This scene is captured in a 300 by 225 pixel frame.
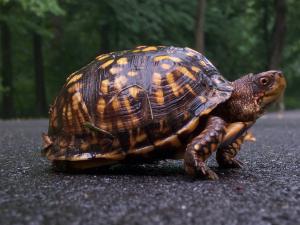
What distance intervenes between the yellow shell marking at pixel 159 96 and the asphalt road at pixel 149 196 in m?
0.51

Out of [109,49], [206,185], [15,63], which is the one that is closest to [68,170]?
A: [206,185]

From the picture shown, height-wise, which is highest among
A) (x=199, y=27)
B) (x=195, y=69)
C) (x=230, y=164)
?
(x=199, y=27)

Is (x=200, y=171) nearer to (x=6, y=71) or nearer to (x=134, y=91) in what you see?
(x=134, y=91)

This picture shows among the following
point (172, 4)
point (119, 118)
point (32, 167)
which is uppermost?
point (172, 4)

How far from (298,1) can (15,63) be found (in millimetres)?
15394

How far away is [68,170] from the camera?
3.58 metres

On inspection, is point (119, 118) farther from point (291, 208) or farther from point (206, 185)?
point (291, 208)

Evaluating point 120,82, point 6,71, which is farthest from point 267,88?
point 6,71

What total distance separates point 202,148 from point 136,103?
0.57 m

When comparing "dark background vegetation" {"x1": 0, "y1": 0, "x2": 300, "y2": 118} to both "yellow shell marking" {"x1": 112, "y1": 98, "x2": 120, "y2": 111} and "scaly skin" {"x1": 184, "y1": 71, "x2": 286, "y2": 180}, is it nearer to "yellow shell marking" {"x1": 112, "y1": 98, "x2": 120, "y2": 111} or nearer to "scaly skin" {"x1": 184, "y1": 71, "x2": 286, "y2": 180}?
"yellow shell marking" {"x1": 112, "y1": 98, "x2": 120, "y2": 111}

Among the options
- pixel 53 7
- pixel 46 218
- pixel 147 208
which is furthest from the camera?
pixel 53 7

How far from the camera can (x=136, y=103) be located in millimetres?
3359

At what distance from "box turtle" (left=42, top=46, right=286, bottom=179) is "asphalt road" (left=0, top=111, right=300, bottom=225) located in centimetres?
18

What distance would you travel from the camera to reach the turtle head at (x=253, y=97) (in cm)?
338
